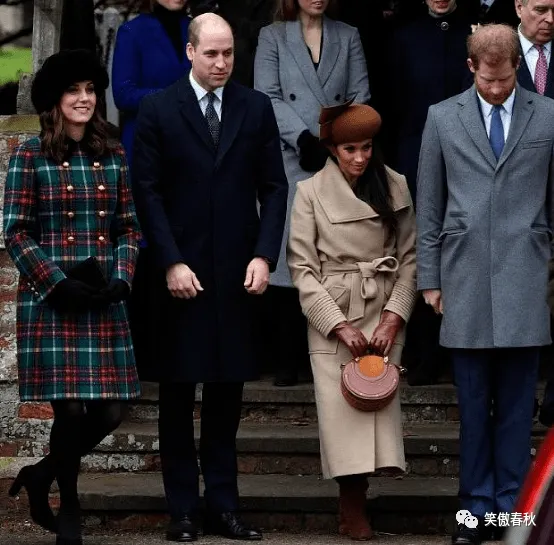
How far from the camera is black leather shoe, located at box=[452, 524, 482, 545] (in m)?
7.16

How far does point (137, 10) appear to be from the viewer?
33.0 ft

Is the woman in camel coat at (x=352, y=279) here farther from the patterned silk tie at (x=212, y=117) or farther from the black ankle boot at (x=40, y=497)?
the black ankle boot at (x=40, y=497)

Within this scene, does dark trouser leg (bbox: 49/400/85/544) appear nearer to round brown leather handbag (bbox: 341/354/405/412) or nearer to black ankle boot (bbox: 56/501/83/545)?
black ankle boot (bbox: 56/501/83/545)

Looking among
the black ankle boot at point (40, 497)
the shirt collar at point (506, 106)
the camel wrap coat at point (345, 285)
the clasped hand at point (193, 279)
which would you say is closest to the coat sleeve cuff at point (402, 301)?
the camel wrap coat at point (345, 285)

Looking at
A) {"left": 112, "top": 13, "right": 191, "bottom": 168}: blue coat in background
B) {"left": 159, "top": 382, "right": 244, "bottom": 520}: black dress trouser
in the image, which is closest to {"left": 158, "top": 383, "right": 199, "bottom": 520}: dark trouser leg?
{"left": 159, "top": 382, "right": 244, "bottom": 520}: black dress trouser

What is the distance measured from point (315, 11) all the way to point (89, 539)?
9.25 feet

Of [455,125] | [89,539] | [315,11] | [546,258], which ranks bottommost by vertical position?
Result: [89,539]

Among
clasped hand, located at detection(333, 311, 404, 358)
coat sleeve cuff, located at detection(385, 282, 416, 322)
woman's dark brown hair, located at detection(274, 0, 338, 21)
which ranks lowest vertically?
clasped hand, located at detection(333, 311, 404, 358)

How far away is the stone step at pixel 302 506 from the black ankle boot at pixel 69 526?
0.79m

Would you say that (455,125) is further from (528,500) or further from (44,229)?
(528,500)

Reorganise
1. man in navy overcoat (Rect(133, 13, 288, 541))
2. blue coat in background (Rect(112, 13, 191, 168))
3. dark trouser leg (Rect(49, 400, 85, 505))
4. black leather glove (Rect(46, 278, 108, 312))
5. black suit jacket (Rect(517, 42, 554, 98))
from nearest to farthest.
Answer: black leather glove (Rect(46, 278, 108, 312)) → dark trouser leg (Rect(49, 400, 85, 505)) → man in navy overcoat (Rect(133, 13, 288, 541)) → black suit jacket (Rect(517, 42, 554, 98)) → blue coat in background (Rect(112, 13, 191, 168))

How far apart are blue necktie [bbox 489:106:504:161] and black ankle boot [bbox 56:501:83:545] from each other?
2177mm

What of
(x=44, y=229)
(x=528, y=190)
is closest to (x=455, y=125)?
(x=528, y=190)

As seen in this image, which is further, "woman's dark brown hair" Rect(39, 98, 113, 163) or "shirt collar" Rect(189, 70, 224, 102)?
"shirt collar" Rect(189, 70, 224, 102)
